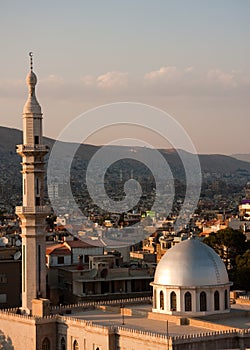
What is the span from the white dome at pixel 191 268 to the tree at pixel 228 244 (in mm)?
15675

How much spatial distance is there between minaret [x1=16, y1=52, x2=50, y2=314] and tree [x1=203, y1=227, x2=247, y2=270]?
13.9 metres

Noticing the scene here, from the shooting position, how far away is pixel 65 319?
97.5 ft

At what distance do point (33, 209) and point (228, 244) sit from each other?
14.7 meters

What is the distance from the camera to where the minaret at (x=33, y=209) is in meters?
33.1

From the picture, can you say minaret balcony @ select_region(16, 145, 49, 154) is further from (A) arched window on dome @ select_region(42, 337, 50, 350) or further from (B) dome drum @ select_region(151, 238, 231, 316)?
(A) arched window on dome @ select_region(42, 337, 50, 350)

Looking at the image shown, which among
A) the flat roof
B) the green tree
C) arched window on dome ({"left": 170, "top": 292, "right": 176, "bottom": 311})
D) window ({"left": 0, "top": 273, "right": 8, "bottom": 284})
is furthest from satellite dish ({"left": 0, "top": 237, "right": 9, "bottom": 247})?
arched window on dome ({"left": 170, "top": 292, "right": 176, "bottom": 311})

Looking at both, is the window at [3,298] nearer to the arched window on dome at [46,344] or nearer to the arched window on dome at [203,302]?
the arched window on dome at [46,344]

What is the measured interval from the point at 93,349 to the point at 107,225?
50401mm

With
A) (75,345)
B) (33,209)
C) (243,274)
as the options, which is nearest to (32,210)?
(33,209)

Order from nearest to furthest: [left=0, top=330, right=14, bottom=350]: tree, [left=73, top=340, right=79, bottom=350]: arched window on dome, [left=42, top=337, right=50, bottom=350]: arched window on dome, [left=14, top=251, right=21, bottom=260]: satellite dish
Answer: [left=73, top=340, right=79, bottom=350]: arched window on dome < [left=42, top=337, right=50, bottom=350]: arched window on dome < [left=0, top=330, right=14, bottom=350]: tree < [left=14, top=251, right=21, bottom=260]: satellite dish

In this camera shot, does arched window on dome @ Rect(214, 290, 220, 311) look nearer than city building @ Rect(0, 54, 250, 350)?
No

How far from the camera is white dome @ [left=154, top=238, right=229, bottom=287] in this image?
29.1m

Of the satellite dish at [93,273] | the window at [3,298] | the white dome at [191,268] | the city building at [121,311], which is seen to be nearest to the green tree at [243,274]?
the satellite dish at [93,273]

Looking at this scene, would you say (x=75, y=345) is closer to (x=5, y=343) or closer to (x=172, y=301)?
(x=172, y=301)
